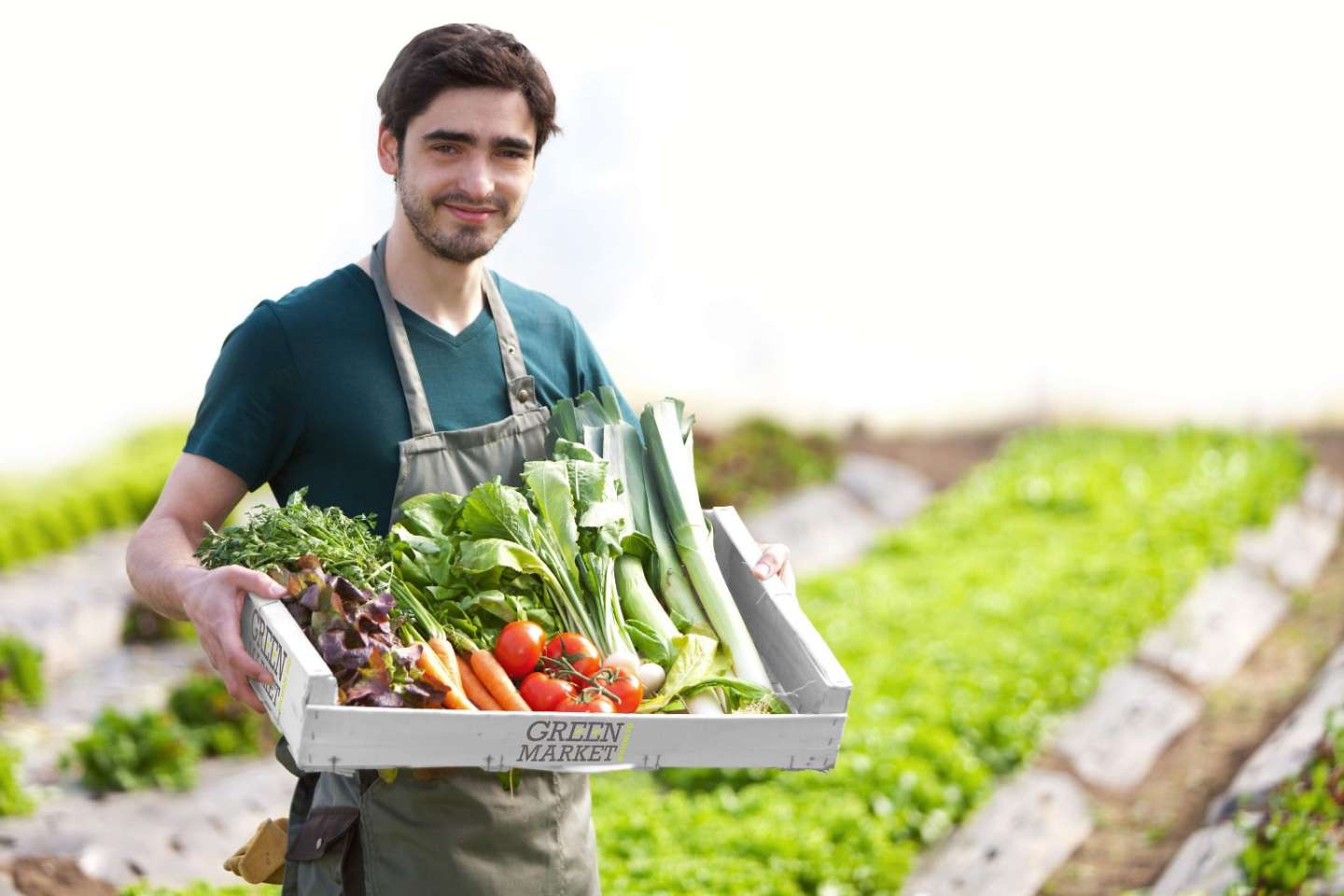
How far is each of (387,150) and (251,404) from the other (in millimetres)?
591

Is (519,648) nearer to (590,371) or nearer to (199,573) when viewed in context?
(199,573)

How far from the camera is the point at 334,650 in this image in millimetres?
2328

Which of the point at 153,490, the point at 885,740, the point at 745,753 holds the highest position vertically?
the point at 745,753

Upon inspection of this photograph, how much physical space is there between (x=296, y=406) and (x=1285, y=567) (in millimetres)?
8762

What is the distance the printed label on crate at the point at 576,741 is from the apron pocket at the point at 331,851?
0.55m

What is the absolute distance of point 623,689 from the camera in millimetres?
2500

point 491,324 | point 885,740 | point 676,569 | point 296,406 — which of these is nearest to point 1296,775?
point 885,740

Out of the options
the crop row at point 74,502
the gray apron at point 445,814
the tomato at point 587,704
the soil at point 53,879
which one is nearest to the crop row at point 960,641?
the soil at point 53,879

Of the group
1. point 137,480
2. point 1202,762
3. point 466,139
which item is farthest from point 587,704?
point 137,480

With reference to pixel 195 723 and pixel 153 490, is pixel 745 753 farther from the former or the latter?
pixel 153 490

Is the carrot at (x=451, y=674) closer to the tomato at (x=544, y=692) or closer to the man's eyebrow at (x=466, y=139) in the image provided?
the tomato at (x=544, y=692)

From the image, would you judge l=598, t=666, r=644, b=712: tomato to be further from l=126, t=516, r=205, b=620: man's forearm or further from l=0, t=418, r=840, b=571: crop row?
l=0, t=418, r=840, b=571: crop row

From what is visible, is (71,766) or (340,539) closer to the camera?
(340,539)

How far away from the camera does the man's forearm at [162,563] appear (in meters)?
2.57
